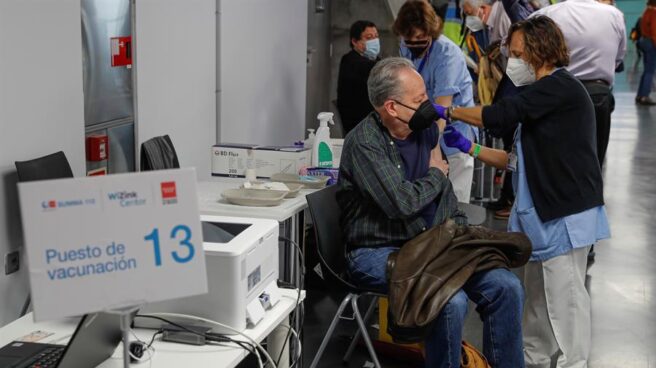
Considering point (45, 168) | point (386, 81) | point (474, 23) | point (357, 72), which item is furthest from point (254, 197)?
point (474, 23)

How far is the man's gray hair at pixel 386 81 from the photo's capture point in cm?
325

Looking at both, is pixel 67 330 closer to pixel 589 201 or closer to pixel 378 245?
pixel 378 245

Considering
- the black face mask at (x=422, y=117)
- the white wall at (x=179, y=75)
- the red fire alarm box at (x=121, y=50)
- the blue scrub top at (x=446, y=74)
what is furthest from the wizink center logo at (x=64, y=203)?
the blue scrub top at (x=446, y=74)

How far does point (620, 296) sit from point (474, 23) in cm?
287

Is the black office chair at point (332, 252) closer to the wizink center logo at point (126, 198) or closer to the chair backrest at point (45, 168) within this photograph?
the chair backrest at point (45, 168)

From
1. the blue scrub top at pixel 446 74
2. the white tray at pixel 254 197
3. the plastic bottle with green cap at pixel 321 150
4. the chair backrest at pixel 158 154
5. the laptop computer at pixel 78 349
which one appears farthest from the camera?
the blue scrub top at pixel 446 74

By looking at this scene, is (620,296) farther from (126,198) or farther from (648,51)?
(648,51)

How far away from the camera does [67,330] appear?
219 centimetres

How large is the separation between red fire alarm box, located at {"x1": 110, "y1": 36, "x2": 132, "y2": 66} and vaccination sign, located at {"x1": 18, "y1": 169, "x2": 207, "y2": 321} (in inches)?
89.7

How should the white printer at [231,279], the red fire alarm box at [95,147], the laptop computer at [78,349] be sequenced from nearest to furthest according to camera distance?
the laptop computer at [78,349]
the white printer at [231,279]
the red fire alarm box at [95,147]

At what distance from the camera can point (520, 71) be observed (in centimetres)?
342

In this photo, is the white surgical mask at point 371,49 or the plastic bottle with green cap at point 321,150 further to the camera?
the white surgical mask at point 371,49

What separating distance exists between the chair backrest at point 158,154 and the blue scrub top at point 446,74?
1360 millimetres

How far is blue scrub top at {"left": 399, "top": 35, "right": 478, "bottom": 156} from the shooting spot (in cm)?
443
